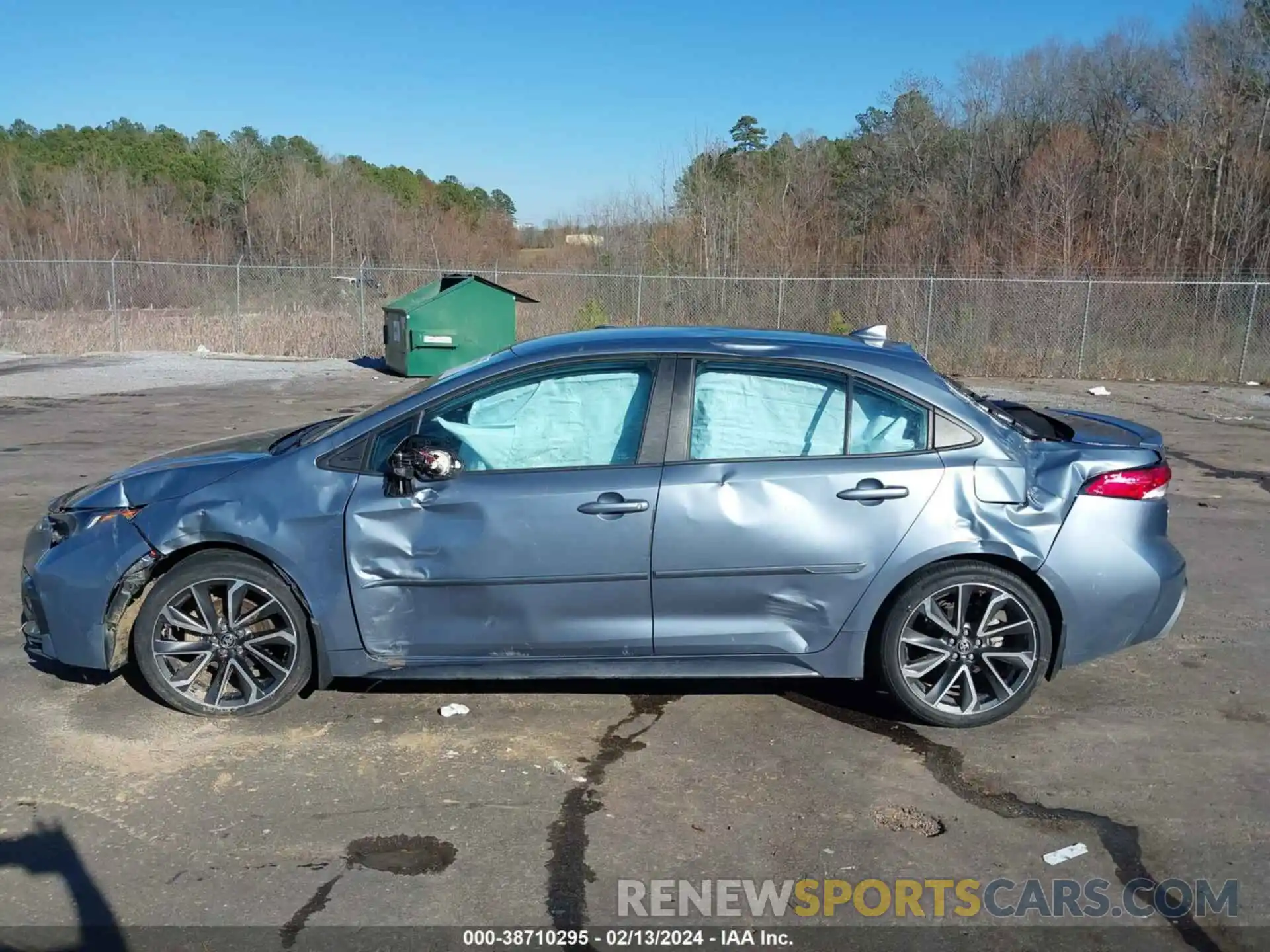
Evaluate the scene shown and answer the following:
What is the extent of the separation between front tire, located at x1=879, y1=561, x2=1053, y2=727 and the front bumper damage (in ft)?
10.0

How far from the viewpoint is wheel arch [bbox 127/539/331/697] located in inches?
163

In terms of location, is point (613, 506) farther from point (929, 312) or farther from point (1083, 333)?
point (1083, 333)

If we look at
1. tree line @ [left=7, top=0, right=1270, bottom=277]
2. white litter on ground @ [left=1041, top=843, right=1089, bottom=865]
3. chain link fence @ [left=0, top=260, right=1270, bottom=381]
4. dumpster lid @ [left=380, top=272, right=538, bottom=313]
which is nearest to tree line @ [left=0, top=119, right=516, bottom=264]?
tree line @ [left=7, top=0, right=1270, bottom=277]

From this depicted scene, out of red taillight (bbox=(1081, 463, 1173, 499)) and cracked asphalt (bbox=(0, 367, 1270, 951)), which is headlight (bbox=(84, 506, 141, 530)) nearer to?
cracked asphalt (bbox=(0, 367, 1270, 951))

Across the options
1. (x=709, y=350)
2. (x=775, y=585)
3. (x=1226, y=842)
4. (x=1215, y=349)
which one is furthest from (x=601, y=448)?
(x=1215, y=349)

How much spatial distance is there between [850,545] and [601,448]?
1073mm

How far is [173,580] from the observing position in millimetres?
4148

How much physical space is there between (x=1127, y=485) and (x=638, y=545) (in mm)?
2032

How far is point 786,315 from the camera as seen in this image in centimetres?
2273

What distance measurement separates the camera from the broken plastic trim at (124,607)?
414cm

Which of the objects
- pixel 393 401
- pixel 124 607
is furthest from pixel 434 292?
pixel 124 607

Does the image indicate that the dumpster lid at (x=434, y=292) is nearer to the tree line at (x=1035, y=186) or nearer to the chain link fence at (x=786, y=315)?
the chain link fence at (x=786, y=315)

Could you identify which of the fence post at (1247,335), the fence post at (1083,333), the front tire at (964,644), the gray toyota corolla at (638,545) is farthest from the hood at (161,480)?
the fence post at (1247,335)

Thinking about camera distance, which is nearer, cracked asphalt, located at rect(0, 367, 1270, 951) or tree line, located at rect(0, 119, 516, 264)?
cracked asphalt, located at rect(0, 367, 1270, 951)
